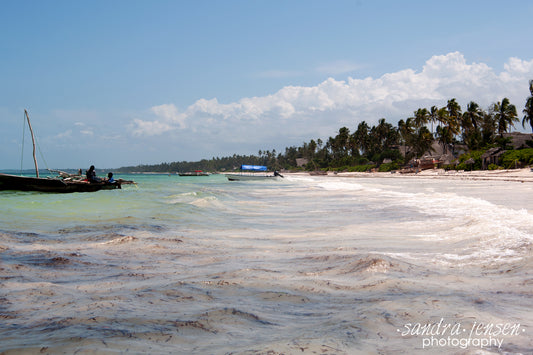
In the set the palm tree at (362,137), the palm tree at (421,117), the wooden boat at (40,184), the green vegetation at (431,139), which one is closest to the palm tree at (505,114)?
the green vegetation at (431,139)

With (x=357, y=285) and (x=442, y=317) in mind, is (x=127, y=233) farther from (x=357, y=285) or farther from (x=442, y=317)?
(x=442, y=317)

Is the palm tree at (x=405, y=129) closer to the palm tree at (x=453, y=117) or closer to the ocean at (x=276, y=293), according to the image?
the palm tree at (x=453, y=117)

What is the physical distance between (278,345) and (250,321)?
0.57 m

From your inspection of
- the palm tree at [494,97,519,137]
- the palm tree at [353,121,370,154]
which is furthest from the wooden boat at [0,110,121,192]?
the palm tree at [353,121,370,154]

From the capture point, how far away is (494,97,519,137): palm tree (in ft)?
217

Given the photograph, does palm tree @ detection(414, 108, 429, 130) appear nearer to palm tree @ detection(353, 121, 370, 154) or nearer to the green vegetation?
the green vegetation

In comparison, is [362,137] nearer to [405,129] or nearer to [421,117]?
[405,129]

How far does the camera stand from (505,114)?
219 feet

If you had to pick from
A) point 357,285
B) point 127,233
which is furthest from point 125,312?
point 127,233

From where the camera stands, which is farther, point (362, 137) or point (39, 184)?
point (362, 137)

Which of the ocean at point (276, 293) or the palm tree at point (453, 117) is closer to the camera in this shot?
the ocean at point (276, 293)

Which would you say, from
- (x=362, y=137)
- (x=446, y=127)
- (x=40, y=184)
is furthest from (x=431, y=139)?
(x=40, y=184)

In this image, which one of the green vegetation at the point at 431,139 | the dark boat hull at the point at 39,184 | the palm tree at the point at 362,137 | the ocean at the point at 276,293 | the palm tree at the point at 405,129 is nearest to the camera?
the ocean at the point at 276,293

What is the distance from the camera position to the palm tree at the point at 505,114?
217ft
